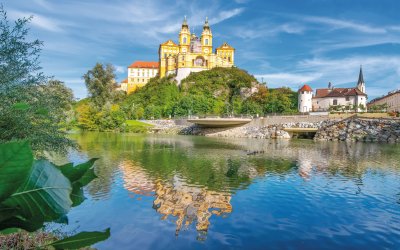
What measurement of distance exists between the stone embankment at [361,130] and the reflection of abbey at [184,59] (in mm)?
62317

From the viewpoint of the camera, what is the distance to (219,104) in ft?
312

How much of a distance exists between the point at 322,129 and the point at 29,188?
2558 inches

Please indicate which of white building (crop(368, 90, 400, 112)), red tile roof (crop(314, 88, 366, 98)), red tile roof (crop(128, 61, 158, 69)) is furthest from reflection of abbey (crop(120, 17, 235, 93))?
white building (crop(368, 90, 400, 112))

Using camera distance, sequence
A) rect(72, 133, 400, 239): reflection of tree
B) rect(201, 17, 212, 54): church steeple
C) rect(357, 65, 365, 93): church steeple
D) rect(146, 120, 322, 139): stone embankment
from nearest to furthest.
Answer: rect(72, 133, 400, 239): reflection of tree
rect(146, 120, 322, 139): stone embankment
rect(357, 65, 365, 93): church steeple
rect(201, 17, 212, 54): church steeple

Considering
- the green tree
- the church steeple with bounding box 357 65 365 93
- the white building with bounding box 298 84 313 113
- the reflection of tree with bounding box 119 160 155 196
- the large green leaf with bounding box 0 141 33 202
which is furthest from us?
the church steeple with bounding box 357 65 365 93

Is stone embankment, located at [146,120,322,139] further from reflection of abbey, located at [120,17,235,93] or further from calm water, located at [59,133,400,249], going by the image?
calm water, located at [59,133,400,249]

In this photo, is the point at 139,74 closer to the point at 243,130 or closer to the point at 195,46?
the point at 195,46

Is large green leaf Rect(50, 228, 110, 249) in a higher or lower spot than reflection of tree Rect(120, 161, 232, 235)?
higher

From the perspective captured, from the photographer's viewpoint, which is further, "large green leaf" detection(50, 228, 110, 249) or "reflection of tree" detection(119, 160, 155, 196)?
"reflection of tree" detection(119, 160, 155, 196)

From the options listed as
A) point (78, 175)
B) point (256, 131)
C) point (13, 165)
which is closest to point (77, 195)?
point (78, 175)

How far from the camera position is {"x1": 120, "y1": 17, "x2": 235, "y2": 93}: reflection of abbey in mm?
115125

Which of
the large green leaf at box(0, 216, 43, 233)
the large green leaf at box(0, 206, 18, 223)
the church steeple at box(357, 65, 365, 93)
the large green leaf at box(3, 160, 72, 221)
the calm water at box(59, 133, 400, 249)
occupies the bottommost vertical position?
the calm water at box(59, 133, 400, 249)

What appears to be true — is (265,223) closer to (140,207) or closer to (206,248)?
(206,248)

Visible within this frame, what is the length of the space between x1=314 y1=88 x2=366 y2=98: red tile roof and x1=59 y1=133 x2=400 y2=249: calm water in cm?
7013
